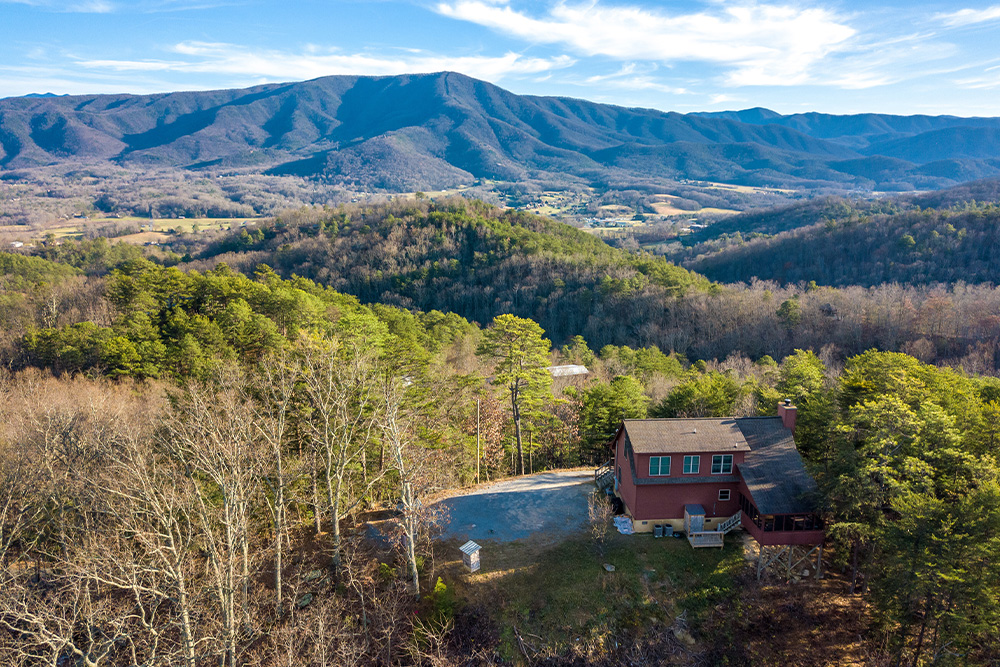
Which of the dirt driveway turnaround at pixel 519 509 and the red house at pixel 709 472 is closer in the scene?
the red house at pixel 709 472

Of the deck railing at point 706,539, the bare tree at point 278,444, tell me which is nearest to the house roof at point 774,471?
the deck railing at point 706,539

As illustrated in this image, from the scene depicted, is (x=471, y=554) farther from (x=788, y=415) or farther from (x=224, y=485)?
(x=788, y=415)

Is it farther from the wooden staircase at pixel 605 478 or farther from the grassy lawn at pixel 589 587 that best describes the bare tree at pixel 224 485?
the wooden staircase at pixel 605 478

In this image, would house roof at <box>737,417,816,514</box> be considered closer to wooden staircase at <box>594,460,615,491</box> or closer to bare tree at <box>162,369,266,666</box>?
wooden staircase at <box>594,460,615,491</box>

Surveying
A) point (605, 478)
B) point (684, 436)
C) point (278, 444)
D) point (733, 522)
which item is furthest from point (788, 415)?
point (278, 444)

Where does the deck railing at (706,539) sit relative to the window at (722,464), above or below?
Result: below

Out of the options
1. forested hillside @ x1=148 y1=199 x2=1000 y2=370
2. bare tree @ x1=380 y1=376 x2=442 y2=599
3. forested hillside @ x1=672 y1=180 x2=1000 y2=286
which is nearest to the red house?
bare tree @ x1=380 y1=376 x2=442 y2=599
